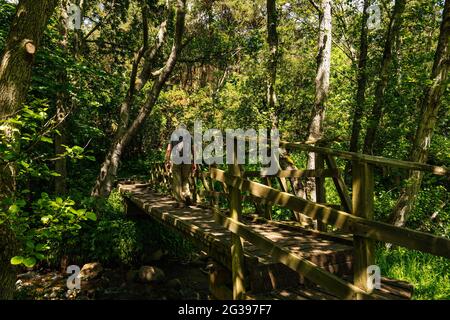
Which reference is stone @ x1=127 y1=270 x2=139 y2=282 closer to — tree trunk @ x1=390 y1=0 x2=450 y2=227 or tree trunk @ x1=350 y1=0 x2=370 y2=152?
tree trunk @ x1=390 y1=0 x2=450 y2=227

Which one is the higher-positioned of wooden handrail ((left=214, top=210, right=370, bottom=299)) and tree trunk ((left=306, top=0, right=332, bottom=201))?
tree trunk ((left=306, top=0, right=332, bottom=201))

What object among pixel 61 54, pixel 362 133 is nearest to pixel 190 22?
pixel 362 133

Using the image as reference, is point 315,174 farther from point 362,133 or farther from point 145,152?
point 145,152

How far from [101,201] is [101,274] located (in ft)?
7.00

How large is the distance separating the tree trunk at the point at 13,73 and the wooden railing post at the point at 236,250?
2823 millimetres

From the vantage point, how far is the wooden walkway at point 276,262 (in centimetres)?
456

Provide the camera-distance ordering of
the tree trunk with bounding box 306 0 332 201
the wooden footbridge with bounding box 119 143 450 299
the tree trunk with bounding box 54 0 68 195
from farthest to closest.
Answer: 1. the tree trunk with bounding box 306 0 332 201
2. the tree trunk with bounding box 54 0 68 195
3. the wooden footbridge with bounding box 119 143 450 299

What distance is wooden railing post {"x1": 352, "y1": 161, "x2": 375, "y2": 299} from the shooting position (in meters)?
3.37

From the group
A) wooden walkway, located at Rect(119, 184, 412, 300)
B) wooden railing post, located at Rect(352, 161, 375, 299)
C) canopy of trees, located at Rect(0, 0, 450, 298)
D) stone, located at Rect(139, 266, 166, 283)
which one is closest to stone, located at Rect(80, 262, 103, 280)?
canopy of trees, located at Rect(0, 0, 450, 298)

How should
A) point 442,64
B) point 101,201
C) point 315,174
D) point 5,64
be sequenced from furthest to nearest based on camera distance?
point 101,201, point 442,64, point 315,174, point 5,64

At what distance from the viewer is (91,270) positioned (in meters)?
10.8

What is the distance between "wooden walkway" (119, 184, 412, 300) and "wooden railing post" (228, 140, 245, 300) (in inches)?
3.5

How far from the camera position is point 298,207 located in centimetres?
389

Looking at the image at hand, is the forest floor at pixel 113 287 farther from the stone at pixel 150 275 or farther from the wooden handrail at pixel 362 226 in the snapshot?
the wooden handrail at pixel 362 226
